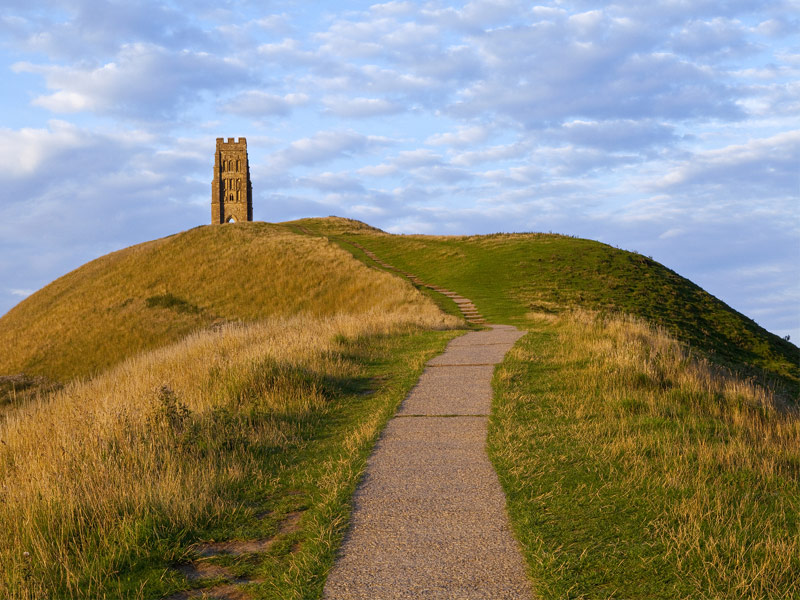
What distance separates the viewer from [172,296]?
135ft

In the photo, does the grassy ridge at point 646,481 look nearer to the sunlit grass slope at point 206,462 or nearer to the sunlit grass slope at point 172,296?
the sunlit grass slope at point 206,462

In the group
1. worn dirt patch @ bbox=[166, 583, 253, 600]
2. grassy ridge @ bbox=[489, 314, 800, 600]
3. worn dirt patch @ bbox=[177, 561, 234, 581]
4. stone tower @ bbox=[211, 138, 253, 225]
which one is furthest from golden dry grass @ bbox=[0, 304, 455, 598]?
stone tower @ bbox=[211, 138, 253, 225]

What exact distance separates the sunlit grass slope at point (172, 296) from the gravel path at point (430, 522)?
1698 cm

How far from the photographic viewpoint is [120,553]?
4.88 metres

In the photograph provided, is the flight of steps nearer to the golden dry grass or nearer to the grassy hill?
the grassy hill

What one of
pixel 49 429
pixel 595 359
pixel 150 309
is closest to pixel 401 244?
pixel 150 309

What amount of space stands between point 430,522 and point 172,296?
38.8 metres

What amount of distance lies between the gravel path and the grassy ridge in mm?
226

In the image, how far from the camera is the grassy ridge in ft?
14.7

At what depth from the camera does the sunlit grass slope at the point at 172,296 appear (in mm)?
33906

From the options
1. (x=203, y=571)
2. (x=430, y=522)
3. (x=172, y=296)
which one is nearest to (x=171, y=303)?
(x=172, y=296)

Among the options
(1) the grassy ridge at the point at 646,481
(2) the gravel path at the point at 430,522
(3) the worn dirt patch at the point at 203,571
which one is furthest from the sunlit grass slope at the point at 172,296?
(3) the worn dirt patch at the point at 203,571

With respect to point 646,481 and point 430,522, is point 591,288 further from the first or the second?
point 430,522

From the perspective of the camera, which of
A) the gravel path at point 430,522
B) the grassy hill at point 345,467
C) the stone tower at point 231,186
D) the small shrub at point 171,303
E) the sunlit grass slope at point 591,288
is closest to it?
the gravel path at point 430,522
